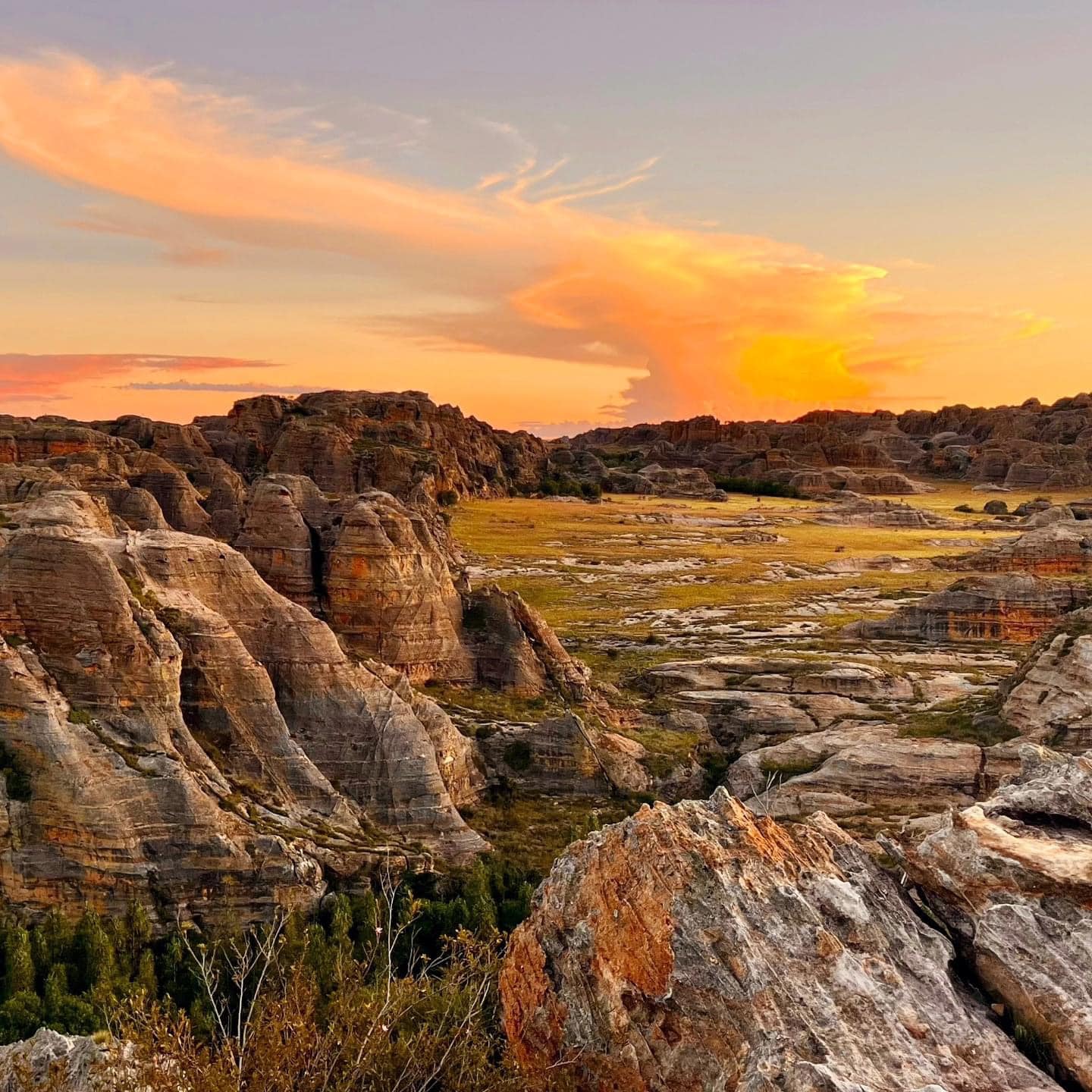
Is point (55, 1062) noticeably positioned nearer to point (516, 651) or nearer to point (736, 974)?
point (736, 974)

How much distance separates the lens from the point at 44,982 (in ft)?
68.7

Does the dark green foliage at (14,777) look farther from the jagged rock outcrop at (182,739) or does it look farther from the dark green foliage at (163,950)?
the dark green foliage at (163,950)

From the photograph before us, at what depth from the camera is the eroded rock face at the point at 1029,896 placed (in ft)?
42.6

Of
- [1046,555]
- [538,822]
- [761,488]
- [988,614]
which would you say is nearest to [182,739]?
[538,822]

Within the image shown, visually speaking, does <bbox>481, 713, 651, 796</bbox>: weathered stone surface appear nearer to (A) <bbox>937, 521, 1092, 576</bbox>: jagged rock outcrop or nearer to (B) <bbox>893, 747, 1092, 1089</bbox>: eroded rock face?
(B) <bbox>893, 747, 1092, 1089</bbox>: eroded rock face

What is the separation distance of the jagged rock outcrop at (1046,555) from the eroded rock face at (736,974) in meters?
65.1

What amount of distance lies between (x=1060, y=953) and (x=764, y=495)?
586 ft

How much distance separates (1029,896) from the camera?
14.2 m

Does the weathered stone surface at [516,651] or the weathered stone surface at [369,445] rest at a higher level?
the weathered stone surface at [369,445]

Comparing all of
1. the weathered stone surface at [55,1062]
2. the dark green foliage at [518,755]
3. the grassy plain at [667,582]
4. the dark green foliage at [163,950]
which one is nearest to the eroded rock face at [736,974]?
the dark green foliage at [163,950]

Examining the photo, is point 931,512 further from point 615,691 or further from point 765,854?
point 765,854

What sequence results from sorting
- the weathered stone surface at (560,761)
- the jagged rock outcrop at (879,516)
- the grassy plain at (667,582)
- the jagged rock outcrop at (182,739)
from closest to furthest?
the jagged rock outcrop at (182,739)
the weathered stone surface at (560,761)
the grassy plain at (667,582)
the jagged rock outcrop at (879,516)

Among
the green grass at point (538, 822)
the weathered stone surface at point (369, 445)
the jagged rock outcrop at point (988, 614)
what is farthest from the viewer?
the weathered stone surface at point (369, 445)

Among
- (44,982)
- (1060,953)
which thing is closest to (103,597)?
(44,982)
